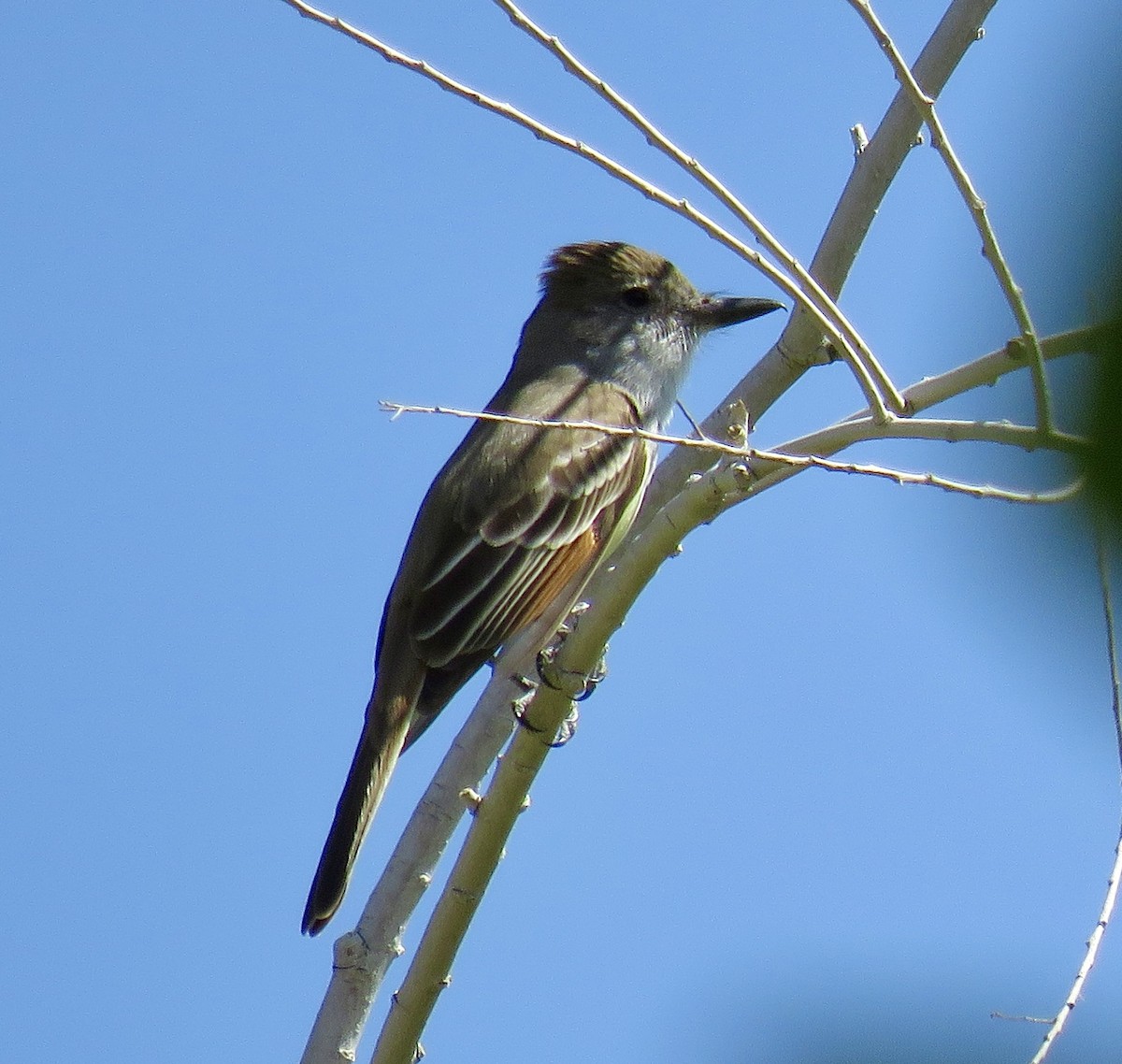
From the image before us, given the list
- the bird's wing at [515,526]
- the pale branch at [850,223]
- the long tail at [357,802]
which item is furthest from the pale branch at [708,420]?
the long tail at [357,802]

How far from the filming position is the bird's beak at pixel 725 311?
675 cm

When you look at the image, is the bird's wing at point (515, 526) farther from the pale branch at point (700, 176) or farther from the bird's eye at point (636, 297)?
the pale branch at point (700, 176)

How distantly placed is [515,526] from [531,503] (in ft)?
0.39

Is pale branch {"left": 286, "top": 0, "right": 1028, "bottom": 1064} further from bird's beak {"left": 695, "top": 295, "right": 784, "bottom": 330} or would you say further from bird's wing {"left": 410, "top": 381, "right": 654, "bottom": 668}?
bird's beak {"left": 695, "top": 295, "right": 784, "bottom": 330}

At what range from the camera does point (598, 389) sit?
6.34 m

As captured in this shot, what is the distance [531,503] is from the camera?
562cm

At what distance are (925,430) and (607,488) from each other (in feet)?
10.5

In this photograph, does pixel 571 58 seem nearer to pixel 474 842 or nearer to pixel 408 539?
pixel 474 842

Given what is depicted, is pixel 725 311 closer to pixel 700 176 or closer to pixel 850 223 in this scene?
pixel 850 223

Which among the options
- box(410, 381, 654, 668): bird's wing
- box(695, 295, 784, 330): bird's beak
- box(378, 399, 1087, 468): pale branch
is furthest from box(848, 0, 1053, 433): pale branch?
box(695, 295, 784, 330): bird's beak

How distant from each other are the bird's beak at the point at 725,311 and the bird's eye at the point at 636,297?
241 millimetres

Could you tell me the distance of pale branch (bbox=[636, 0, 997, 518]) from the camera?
4.04m

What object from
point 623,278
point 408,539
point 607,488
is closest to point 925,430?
point 607,488

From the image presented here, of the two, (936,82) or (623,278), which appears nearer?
(936,82)
